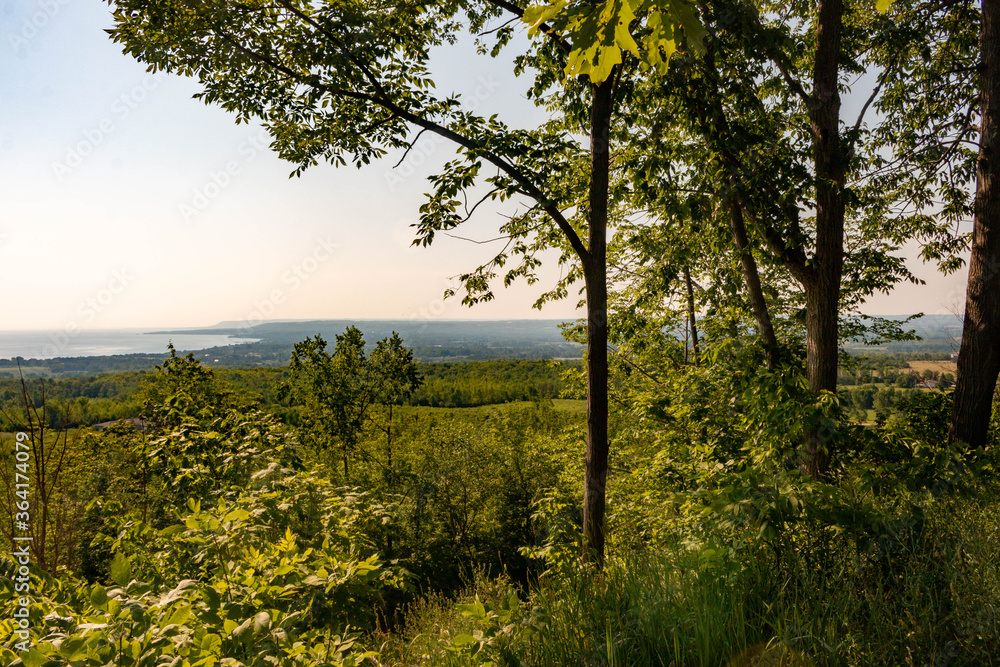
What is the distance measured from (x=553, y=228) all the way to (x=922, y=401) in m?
6.34

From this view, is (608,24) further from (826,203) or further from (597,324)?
(826,203)

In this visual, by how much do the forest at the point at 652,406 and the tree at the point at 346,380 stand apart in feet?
0.46

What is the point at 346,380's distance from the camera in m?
13.9

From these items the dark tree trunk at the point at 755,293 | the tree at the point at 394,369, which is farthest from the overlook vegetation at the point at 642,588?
the tree at the point at 394,369

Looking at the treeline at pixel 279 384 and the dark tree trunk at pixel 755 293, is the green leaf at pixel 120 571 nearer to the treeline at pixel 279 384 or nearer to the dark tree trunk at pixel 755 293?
the treeline at pixel 279 384

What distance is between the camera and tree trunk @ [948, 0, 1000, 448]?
6.23 m

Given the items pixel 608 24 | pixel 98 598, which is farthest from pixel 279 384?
pixel 608 24

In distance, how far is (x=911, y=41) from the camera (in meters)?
7.09

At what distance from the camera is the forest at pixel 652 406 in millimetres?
2061

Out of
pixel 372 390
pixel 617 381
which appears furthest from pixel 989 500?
pixel 372 390

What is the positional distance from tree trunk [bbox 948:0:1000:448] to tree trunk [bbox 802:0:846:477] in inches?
66.8

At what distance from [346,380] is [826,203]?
12390mm

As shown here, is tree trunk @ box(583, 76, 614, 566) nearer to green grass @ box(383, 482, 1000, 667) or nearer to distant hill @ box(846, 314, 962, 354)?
green grass @ box(383, 482, 1000, 667)

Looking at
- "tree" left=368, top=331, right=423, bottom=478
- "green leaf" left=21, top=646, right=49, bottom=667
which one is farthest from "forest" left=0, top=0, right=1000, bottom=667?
"tree" left=368, top=331, right=423, bottom=478
